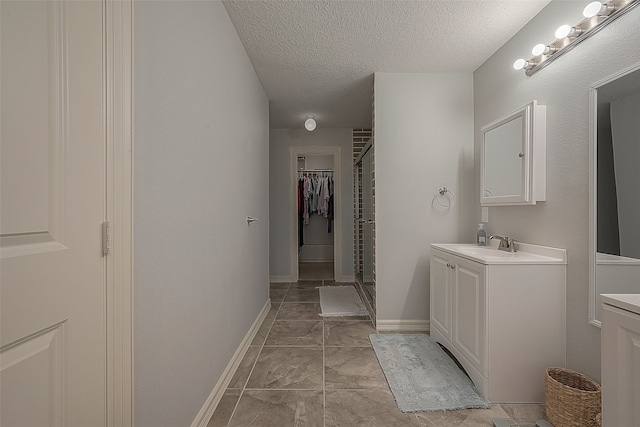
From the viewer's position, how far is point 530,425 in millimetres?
1520

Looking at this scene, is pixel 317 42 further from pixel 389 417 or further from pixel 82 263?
pixel 389 417

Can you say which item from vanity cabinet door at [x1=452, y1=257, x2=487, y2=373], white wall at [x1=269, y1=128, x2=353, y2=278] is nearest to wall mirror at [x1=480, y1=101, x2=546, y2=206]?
vanity cabinet door at [x1=452, y1=257, x2=487, y2=373]

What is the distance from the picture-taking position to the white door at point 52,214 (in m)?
0.62

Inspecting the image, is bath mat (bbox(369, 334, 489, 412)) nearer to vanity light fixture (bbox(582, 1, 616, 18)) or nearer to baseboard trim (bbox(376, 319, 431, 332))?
baseboard trim (bbox(376, 319, 431, 332))

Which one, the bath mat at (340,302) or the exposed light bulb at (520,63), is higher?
the exposed light bulb at (520,63)

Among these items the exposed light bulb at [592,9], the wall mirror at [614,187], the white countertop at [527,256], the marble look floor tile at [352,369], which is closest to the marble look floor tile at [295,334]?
the marble look floor tile at [352,369]

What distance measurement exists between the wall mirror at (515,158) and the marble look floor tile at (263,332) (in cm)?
218

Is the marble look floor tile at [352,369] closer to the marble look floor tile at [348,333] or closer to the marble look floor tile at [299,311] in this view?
the marble look floor tile at [348,333]

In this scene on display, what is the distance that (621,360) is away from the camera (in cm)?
94

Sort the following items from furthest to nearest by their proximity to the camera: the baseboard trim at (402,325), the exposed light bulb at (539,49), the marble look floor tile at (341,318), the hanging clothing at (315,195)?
1. the hanging clothing at (315,195)
2. the marble look floor tile at (341,318)
3. the baseboard trim at (402,325)
4. the exposed light bulb at (539,49)

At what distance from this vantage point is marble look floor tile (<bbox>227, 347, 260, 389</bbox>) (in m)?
1.86

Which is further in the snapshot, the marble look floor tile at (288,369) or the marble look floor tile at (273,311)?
the marble look floor tile at (273,311)

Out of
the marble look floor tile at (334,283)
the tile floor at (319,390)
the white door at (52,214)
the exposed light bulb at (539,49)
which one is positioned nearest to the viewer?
the white door at (52,214)

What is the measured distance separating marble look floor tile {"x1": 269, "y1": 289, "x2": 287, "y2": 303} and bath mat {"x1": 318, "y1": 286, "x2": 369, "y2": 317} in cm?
52
